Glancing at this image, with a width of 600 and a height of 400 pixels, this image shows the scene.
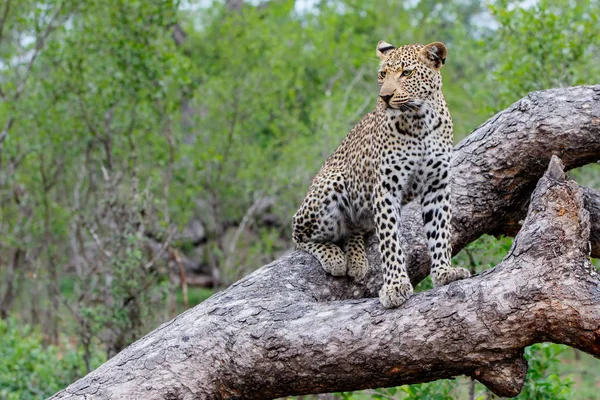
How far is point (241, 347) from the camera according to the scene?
5469mm

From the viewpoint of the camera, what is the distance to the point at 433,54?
6.05m

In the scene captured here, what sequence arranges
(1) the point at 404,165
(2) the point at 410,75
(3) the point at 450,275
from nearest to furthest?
1. (3) the point at 450,275
2. (2) the point at 410,75
3. (1) the point at 404,165

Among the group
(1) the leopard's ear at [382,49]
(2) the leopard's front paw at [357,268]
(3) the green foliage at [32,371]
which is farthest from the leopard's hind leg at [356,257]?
(3) the green foliage at [32,371]

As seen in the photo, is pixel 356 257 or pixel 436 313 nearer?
pixel 436 313

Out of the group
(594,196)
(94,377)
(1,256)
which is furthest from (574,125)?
(1,256)

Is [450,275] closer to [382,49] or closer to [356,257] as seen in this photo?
[356,257]

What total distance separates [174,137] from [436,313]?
11.8 meters

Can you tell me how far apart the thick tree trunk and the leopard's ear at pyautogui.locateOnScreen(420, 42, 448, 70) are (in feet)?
2.88

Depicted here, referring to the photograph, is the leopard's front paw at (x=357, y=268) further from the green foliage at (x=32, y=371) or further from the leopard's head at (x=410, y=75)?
the green foliage at (x=32, y=371)

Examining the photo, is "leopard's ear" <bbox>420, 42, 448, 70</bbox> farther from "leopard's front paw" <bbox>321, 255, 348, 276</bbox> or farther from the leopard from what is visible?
"leopard's front paw" <bbox>321, 255, 348, 276</bbox>

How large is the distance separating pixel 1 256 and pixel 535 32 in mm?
13300

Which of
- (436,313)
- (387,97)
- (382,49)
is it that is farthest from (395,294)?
(382,49)

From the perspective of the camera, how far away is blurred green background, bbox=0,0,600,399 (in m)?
10.4

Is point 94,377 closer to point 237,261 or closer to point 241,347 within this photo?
point 241,347
